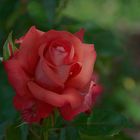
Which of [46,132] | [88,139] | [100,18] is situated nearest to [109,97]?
[100,18]

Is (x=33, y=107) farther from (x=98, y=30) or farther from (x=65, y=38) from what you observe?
(x=98, y=30)

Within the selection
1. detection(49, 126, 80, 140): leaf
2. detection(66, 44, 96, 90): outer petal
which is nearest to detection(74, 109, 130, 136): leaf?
detection(49, 126, 80, 140): leaf

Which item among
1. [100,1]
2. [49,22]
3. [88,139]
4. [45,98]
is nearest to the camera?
[45,98]

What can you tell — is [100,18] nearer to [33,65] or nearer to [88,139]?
[88,139]

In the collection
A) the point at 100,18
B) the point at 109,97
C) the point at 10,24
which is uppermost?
the point at 10,24

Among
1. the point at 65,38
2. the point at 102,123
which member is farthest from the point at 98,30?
the point at 65,38

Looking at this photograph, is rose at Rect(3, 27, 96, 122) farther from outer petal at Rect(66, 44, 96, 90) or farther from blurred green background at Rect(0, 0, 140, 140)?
blurred green background at Rect(0, 0, 140, 140)
